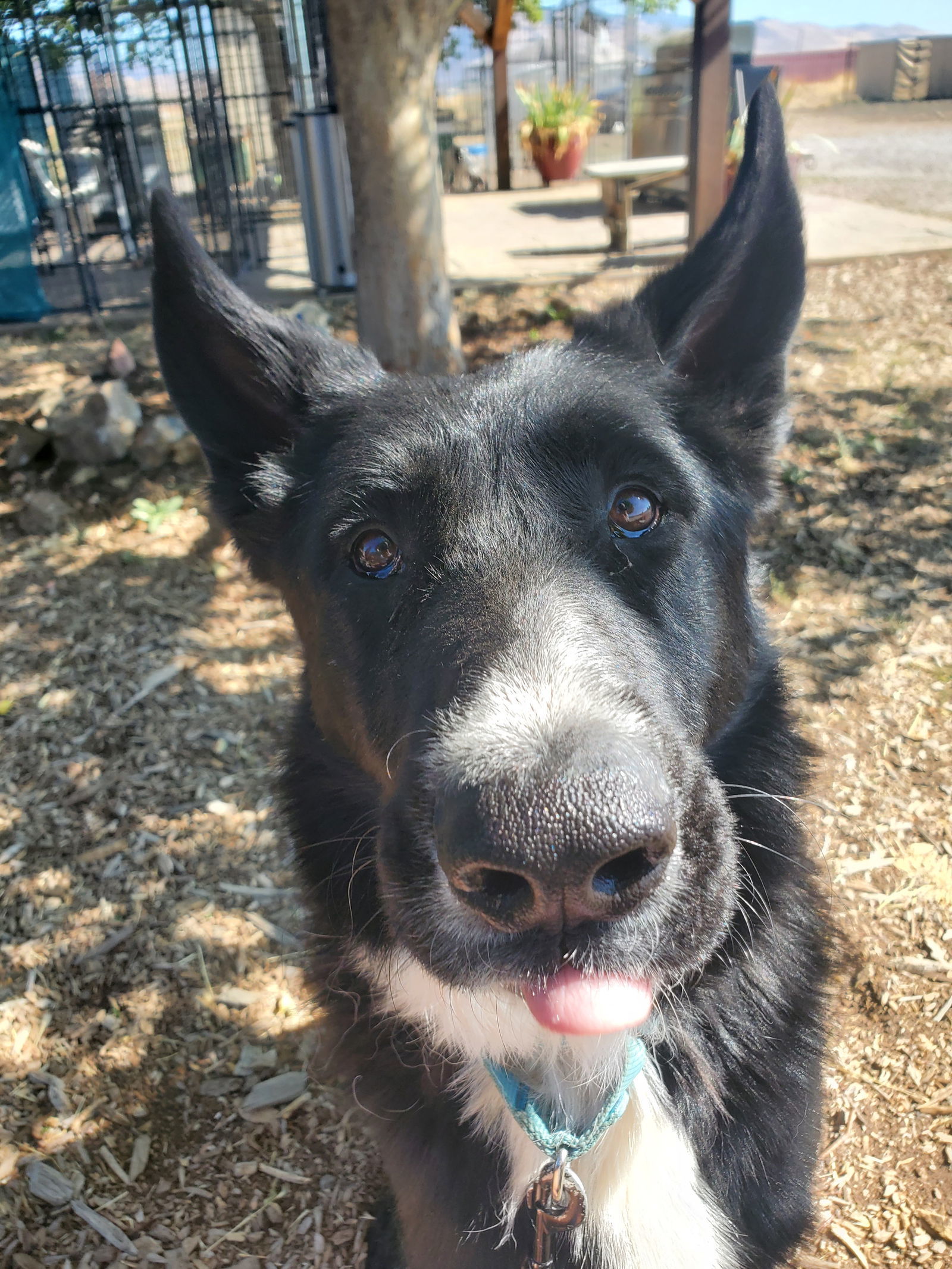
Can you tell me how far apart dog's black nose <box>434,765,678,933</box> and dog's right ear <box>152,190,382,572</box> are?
1.32 metres

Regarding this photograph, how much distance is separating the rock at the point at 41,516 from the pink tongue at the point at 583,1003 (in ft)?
16.5

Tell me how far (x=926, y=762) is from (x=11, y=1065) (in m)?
3.51

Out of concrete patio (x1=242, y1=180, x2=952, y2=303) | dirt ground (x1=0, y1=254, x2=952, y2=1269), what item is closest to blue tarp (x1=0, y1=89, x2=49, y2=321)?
concrete patio (x1=242, y1=180, x2=952, y2=303)

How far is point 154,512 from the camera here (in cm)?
554

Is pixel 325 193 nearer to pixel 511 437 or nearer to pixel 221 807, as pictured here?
pixel 221 807

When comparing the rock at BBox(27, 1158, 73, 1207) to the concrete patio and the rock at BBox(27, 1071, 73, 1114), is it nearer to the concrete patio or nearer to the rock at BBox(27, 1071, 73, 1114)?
the rock at BBox(27, 1071, 73, 1114)

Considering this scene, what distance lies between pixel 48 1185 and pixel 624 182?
9505mm

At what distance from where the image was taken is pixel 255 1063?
3.08 metres

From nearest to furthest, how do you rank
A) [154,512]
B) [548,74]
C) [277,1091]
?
1. [277,1091]
2. [154,512]
3. [548,74]

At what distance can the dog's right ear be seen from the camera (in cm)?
218

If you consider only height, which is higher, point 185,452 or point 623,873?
point 623,873

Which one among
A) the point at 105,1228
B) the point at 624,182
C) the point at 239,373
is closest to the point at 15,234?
the point at 624,182

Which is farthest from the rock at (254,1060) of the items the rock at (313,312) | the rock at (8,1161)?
the rock at (313,312)

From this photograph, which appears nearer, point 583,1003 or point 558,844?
point 558,844
